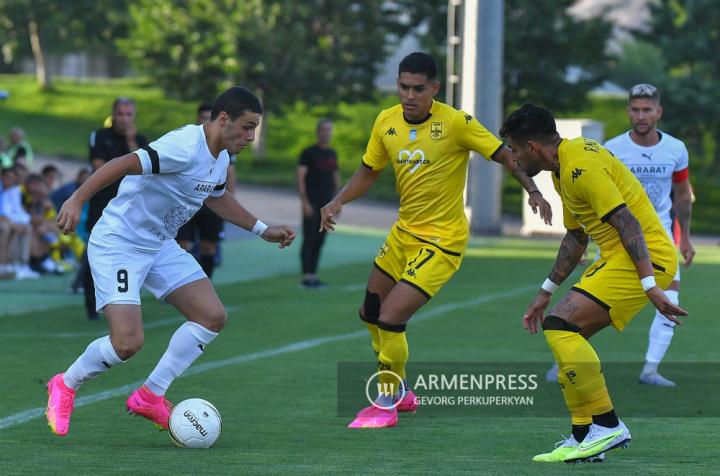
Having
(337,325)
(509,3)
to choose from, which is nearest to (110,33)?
(509,3)

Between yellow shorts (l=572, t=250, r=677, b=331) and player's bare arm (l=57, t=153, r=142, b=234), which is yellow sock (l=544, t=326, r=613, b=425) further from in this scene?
player's bare arm (l=57, t=153, r=142, b=234)

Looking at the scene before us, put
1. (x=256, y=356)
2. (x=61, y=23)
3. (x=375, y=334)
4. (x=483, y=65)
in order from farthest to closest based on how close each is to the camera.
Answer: (x=61, y=23)
(x=483, y=65)
(x=256, y=356)
(x=375, y=334)

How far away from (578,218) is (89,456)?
2943 mm

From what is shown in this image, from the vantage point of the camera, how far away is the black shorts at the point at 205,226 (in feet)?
47.2

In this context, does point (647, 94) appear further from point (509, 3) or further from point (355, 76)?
point (355, 76)

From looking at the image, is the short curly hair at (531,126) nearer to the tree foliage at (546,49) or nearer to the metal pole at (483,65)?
the metal pole at (483,65)

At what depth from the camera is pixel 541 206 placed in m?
8.15

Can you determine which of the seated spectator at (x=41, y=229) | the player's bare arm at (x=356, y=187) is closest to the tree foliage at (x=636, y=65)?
the seated spectator at (x=41, y=229)

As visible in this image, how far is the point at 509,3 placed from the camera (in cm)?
4366

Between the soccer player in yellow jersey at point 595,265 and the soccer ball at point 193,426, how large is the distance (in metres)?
1.85

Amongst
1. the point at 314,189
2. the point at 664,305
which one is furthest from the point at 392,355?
the point at 314,189

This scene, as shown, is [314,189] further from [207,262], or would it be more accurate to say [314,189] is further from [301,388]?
[301,388]

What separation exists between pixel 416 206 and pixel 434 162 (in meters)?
0.33

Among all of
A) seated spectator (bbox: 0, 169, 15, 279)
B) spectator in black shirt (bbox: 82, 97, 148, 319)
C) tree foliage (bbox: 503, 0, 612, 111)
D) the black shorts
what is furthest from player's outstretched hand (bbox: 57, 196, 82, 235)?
tree foliage (bbox: 503, 0, 612, 111)
